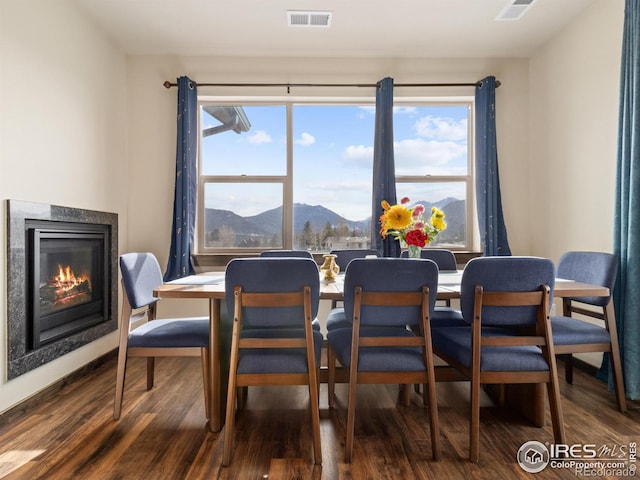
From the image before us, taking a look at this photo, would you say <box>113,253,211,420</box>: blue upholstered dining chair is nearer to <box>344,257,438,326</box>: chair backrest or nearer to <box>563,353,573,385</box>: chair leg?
<box>344,257,438,326</box>: chair backrest

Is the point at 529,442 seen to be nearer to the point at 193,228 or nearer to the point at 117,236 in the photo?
the point at 193,228

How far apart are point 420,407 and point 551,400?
2.41 ft

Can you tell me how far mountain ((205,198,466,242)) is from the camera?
3.66m

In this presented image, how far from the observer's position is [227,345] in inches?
85.1

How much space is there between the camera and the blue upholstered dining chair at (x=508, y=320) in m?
1.68

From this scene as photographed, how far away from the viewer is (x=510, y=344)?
1.69 meters

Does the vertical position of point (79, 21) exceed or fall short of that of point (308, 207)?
it exceeds it

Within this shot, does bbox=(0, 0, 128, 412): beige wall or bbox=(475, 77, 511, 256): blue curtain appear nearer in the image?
bbox=(0, 0, 128, 412): beige wall

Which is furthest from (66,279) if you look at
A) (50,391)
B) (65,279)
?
(50,391)

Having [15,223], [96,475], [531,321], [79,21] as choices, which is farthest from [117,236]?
[531,321]

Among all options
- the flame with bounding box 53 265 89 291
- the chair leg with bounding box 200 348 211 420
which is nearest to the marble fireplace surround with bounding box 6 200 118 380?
the flame with bounding box 53 265 89 291

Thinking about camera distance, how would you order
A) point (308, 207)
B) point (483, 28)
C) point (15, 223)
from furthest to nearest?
point (308, 207), point (483, 28), point (15, 223)

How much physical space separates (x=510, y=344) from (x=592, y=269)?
1.13 meters

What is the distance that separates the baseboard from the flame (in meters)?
0.59
